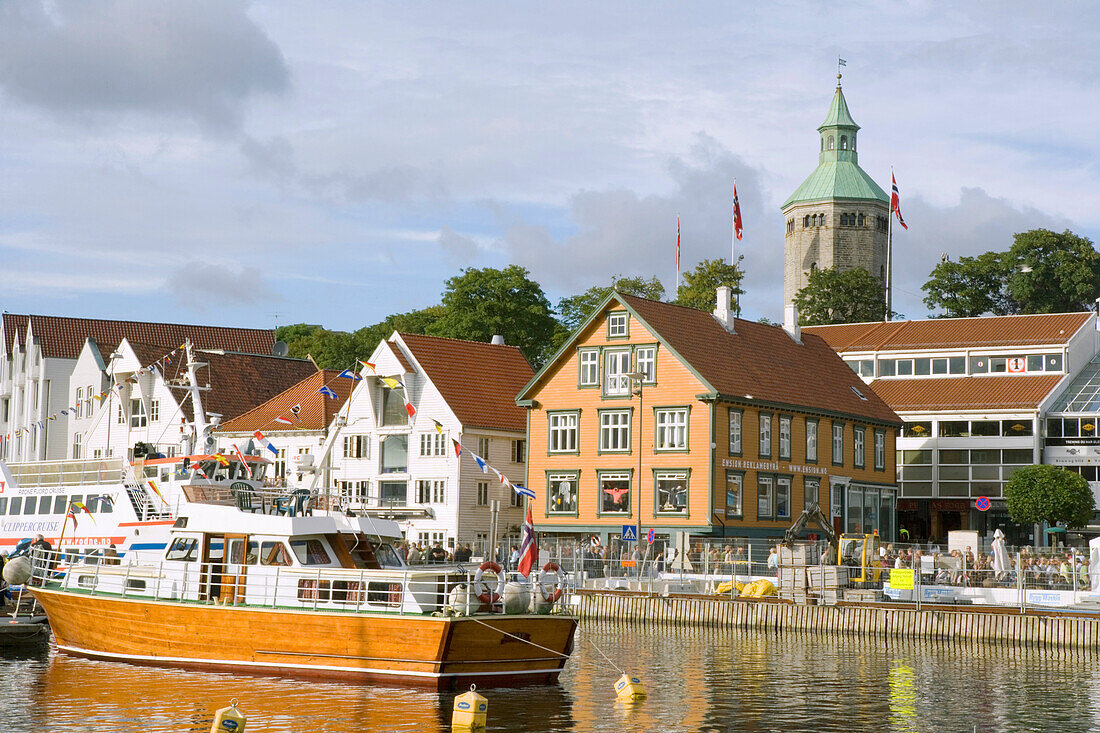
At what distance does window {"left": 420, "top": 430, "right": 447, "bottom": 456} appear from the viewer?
210 ft

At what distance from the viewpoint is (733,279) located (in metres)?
87.2

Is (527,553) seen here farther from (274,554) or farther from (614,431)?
(614,431)

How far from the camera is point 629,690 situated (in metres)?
26.9

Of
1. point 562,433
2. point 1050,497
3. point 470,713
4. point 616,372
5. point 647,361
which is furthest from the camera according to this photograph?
point 1050,497

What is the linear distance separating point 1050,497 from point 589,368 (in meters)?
21.4

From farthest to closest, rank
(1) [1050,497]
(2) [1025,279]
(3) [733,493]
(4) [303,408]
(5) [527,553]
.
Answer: (2) [1025,279], (4) [303,408], (1) [1050,497], (3) [733,493], (5) [527,553]

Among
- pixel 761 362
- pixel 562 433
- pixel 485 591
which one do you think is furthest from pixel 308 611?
pixel 761 362

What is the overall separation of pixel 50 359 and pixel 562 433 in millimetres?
38204

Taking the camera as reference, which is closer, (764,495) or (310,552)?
(310,552)

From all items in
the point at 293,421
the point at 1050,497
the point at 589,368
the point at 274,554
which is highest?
the point at 589,368

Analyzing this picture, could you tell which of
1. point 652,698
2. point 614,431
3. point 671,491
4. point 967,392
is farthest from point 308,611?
point 967,392

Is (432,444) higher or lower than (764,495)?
higher

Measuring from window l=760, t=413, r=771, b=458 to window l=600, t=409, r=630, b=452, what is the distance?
560cm

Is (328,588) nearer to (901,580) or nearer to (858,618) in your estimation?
(858,618)
